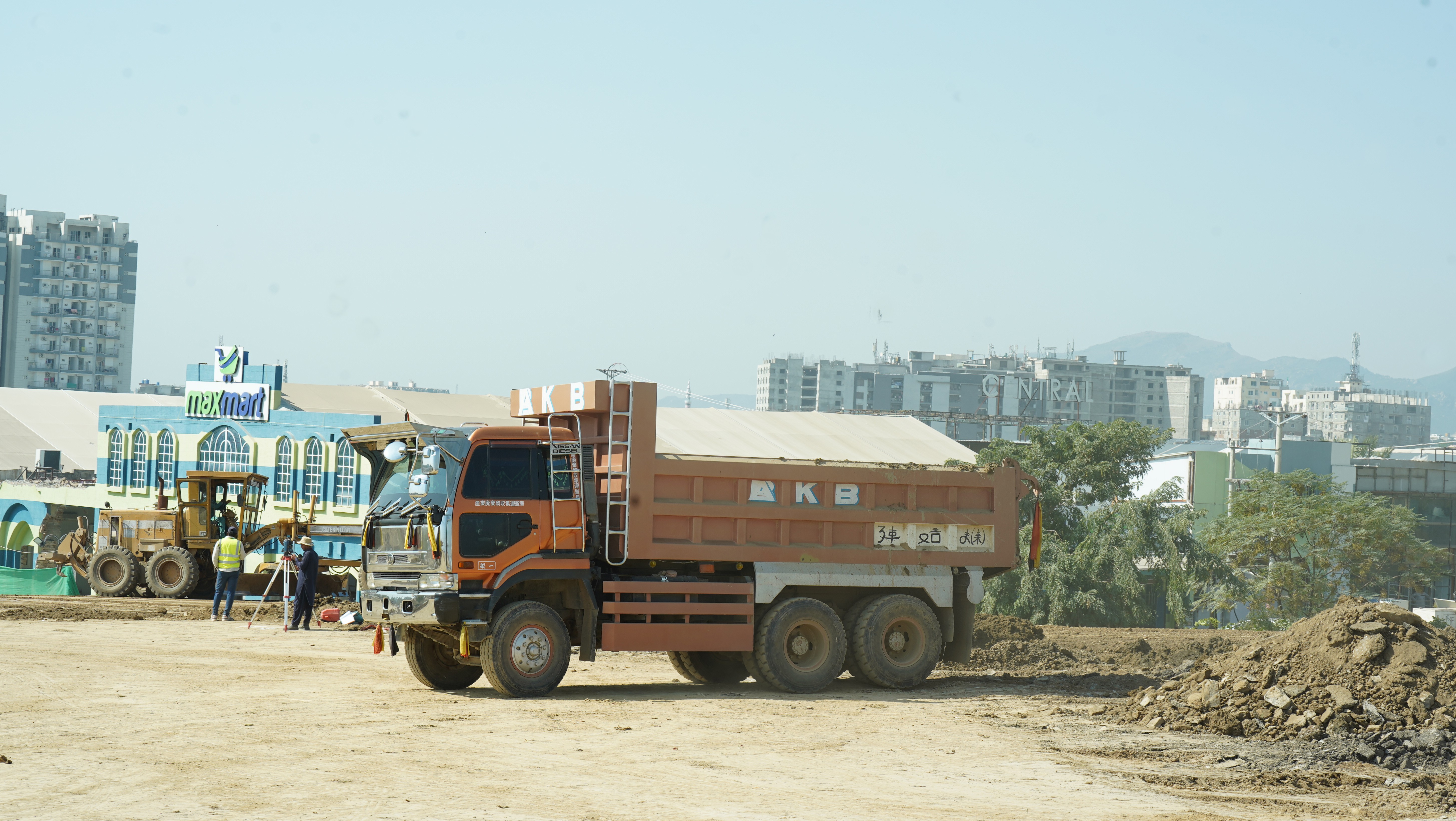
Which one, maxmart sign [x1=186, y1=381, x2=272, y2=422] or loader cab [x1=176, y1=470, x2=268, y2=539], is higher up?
maxmart sign [x1=186, y1=381, x2=272, y2=422]

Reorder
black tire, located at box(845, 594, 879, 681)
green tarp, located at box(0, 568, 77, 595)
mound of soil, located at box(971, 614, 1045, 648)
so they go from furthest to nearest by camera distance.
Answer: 1. green tarp, located at box(0, 568, 77, 595)
2. mound of soil, located at box(971, 614, 1045, 648)
3. black tire, located at box(845, 594, 879, 681)

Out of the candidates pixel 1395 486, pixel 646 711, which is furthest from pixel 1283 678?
pixel 1395 486

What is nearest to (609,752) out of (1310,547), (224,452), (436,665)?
(436,665)

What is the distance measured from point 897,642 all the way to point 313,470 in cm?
2859

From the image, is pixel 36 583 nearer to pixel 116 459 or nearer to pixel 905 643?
pixel 116 459

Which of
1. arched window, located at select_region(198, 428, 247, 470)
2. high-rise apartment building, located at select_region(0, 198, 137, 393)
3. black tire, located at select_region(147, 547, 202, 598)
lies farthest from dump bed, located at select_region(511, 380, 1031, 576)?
high-rise apartment building, located at select_region(0, 198, 137, 393)

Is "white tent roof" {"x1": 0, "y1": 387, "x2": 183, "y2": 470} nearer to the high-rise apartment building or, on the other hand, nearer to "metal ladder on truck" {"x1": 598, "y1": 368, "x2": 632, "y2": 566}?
"metal ladder on truck" {"x1": 598, "y1": 368, "x2": 632, "y2": 566}

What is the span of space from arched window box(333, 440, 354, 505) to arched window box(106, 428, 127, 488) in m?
8.98

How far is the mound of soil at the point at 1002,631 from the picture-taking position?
826 inches

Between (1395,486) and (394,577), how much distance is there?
5595 cm

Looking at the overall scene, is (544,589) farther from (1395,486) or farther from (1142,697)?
(1395,486)

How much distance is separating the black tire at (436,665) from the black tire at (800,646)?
3269 millimetres

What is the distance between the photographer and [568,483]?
14.6 meters

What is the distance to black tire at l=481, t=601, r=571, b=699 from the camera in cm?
1407
